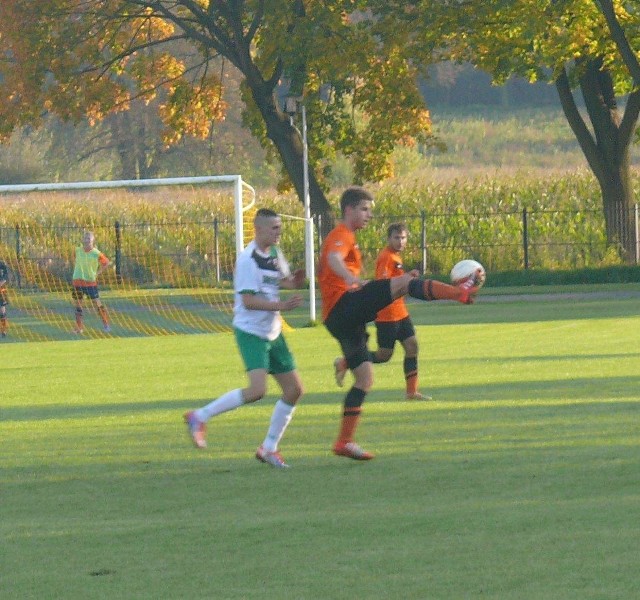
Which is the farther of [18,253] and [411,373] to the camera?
[18,253]

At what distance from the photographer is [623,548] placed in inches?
268

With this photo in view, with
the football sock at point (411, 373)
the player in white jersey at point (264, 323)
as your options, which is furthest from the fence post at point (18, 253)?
the player in white jersey at point (264, 323)

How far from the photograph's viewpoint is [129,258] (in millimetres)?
41156

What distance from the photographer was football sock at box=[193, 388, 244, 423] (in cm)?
1005

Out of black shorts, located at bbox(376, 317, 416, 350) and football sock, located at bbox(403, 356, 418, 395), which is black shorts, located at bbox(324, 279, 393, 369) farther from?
black shorts, located at bbox(376, 317, 416, 350)

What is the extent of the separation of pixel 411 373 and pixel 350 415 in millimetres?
3578

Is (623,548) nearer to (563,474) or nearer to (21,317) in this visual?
(563,474)

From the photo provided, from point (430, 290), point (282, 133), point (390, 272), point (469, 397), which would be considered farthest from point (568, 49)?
point (430, 290)

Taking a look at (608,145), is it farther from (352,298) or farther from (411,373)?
(352,298)

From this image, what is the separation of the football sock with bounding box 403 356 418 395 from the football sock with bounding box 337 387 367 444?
3403 millimetres

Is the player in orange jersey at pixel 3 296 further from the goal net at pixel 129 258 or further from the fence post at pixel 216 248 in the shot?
the fence post at pixel 216 248

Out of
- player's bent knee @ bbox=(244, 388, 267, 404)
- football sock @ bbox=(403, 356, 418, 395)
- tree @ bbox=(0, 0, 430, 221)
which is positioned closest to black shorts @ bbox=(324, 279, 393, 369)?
player's bent knee @ bbox=(244, 388, 267, 404)

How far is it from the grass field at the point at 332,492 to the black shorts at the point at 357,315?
0.73 meters

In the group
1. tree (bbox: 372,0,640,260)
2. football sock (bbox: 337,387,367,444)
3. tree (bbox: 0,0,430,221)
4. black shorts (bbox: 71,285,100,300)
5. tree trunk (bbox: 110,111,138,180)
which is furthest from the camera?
tree trunk (bbox: 110,111,138,180)
